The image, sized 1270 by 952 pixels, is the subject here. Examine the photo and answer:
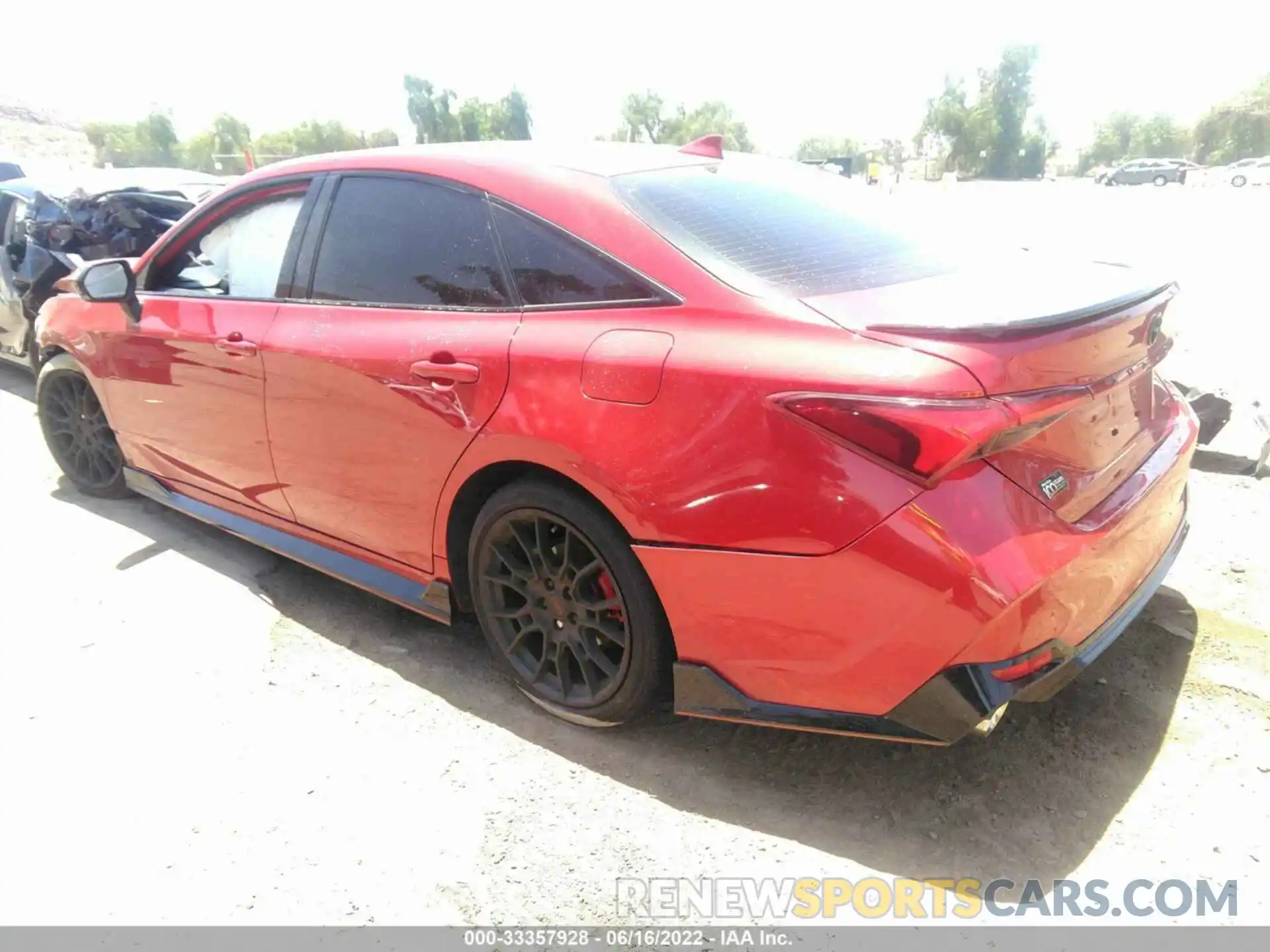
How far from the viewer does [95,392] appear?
4297mm

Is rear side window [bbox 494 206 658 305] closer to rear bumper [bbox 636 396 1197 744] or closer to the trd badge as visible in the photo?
rear bumper [bbox 636 396 1197 744]

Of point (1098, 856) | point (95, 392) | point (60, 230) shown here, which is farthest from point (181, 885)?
point (60, 230)

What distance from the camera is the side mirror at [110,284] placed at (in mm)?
3840

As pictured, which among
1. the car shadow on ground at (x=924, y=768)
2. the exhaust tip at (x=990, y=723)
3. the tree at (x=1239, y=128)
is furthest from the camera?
the tree at (x=1239, y=128)

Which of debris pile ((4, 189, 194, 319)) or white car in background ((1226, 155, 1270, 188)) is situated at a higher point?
debris pile ((4, 189, 194, 319))

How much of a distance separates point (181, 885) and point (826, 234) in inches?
97.3

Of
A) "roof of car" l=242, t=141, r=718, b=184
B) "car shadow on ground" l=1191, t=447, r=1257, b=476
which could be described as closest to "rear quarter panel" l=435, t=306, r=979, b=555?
"roof of car" l=242, t=141, r=718, b=184

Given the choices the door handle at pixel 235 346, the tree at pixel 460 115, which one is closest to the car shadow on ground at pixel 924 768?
the door handle at pixel 235 346

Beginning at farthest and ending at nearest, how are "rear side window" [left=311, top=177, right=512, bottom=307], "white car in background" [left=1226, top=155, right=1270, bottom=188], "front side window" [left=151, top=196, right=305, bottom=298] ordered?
"white car in background" [left=1226, top=155, right=1270, bottom=188] → "front side window" [left=151, top=196, right=305, bottom=298] → "rear side window" [left=311, top=177, right=512, bottom=307]

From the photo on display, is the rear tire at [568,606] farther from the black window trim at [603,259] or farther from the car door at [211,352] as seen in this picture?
the car door at [211,352]

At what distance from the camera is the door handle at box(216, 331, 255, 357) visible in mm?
3309

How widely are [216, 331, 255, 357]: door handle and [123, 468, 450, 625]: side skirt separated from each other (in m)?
0.69

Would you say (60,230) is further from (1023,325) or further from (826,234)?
(1023,325)

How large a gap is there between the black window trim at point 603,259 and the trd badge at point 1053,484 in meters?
0.98
